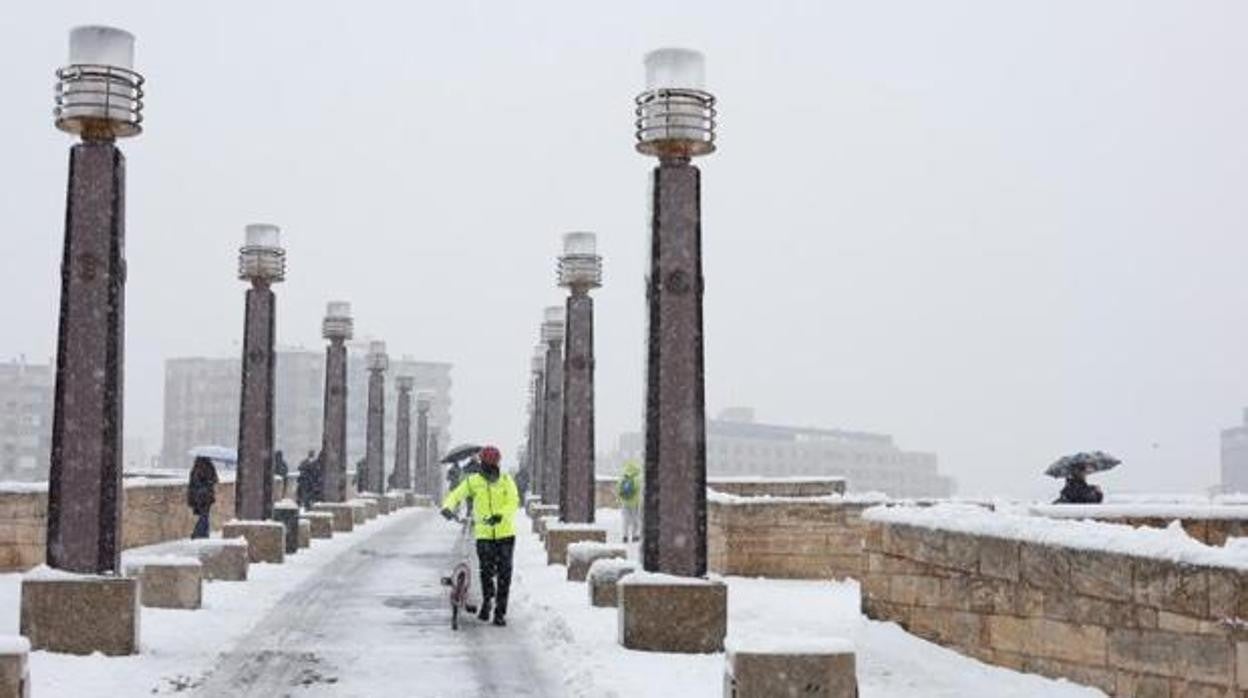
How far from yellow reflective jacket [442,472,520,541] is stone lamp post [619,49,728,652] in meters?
1.75

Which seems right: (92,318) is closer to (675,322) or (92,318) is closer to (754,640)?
(675,322)

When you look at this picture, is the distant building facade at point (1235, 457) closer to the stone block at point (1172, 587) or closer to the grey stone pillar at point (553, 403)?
the grey stone pillar at point (553, 403)

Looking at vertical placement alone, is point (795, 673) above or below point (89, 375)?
below

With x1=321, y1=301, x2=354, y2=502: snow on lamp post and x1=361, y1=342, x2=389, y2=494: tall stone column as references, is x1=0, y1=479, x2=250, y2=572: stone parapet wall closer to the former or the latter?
x1=321, y1=301, x2=354, y2=502: snow on lamp post

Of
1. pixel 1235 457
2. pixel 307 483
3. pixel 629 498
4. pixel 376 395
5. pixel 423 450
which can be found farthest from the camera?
pixel 1235 457

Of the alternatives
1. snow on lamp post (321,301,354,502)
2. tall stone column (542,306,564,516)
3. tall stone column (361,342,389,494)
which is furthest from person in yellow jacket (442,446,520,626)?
tall stone column (361,342,389,494)

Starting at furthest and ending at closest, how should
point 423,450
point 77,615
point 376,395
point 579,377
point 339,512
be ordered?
point 423,450, point 376,395, point 339,512, point 579,377, point 77,615

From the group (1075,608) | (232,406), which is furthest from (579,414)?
(232,406)

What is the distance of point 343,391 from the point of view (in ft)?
91.0

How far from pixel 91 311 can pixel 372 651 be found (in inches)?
138

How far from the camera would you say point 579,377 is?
19656 millimetres

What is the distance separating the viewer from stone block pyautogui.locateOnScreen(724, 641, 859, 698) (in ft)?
25.3

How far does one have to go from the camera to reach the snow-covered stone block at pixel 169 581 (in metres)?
13.3

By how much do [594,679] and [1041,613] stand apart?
302 cm
